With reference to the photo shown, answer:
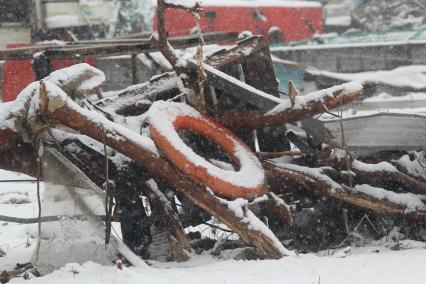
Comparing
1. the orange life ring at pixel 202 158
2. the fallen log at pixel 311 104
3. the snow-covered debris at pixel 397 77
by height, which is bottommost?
the snow-covered debris at pixel 397 77

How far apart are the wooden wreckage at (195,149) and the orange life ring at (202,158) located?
4 cm

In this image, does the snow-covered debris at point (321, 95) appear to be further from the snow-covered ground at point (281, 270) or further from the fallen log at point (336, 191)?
the snow-covered ground at point (281, 270)

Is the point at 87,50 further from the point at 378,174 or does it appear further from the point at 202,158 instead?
the point at 378,174

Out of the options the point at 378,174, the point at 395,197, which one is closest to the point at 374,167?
the point at 378,174

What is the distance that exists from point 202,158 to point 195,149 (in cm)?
71

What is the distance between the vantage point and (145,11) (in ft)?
65.9

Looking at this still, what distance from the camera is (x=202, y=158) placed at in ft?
14.9

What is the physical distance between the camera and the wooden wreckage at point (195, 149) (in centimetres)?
427

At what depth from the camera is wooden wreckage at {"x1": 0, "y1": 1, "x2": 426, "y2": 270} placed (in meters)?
4.27

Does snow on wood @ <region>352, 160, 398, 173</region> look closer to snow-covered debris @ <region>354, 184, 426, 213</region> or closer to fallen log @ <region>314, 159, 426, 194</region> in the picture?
fallen log @ <region>314, 159, 426, 194</region>

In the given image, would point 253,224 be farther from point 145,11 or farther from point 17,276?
point 145,11

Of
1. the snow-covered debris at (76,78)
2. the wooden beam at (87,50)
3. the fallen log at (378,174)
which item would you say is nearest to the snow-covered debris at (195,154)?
the snow-covered debris at (76,78)

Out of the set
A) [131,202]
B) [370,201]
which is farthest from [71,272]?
[370,201]

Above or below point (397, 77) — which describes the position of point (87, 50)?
above
